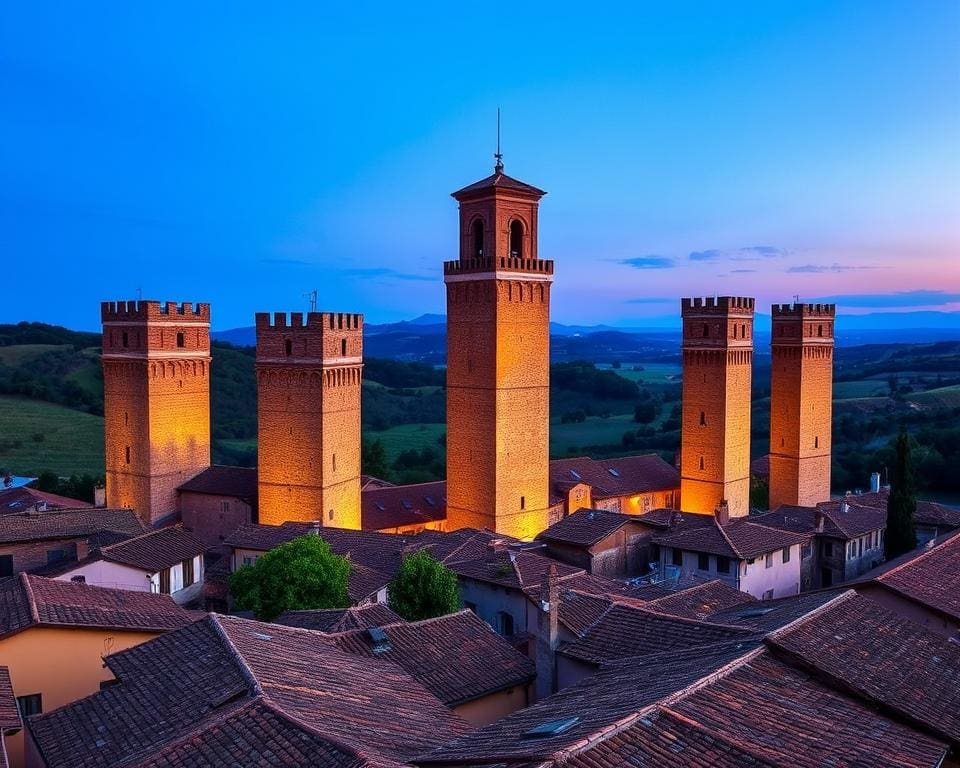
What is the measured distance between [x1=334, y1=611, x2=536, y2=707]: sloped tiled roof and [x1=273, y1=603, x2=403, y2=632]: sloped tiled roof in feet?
3.17

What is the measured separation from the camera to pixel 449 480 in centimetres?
3706

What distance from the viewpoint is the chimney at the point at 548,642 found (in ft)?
51.2

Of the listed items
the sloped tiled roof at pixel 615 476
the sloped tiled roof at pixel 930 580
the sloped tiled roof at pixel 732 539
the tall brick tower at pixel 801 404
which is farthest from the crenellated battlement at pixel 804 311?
the sloped tiled roof at pixel 930 580

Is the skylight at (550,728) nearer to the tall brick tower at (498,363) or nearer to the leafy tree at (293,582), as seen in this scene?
the leafy tree at (293,582)

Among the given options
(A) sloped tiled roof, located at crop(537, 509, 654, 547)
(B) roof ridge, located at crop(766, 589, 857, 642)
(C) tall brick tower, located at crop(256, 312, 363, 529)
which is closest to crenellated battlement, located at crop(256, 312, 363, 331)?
(C) tall brick tower, located at crop(256, 312, 363, 529)

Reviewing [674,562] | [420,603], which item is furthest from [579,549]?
[420,603]

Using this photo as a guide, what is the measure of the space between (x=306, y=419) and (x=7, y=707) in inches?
888

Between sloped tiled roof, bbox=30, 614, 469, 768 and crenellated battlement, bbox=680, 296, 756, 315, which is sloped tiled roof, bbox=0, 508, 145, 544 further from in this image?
crenellated battlement, bbox=680, 296, 756, 315

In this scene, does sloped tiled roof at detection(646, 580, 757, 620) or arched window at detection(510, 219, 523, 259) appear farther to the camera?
arched window at detection(510, 219, 523, 259)

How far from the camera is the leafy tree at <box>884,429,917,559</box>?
32125mm

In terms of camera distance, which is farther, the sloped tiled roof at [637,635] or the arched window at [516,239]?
the arched window at [516,239]

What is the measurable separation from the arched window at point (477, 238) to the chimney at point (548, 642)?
74.8ft

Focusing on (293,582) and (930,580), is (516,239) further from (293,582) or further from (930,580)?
(930,580)

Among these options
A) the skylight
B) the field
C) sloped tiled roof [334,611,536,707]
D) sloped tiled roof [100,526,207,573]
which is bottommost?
the field
